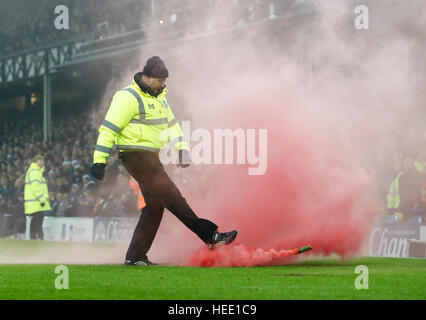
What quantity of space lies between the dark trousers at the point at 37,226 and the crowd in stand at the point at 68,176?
1197 mm

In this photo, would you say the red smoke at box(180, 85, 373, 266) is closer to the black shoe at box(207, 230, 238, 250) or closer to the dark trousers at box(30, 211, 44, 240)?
the black shoe at box(207, 230, 238, 250)

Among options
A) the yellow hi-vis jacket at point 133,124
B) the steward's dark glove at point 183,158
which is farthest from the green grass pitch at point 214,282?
the yellow hi-vis jacket at point 133,124

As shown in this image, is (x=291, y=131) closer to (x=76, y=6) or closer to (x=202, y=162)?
(x=202, y=162)

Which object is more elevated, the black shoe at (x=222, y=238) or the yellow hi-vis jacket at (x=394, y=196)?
the yellow hi-vis jacket at (x=394, y=196)

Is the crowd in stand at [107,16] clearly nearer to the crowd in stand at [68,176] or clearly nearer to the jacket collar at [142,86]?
the crowd in stand at [68,176]

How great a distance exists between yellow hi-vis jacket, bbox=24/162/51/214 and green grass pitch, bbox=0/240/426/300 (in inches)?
374

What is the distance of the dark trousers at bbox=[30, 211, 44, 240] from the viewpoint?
1955 cm

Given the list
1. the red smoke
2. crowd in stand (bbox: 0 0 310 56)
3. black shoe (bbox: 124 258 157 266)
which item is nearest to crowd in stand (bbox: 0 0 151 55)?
crowd in stand (bbox: 0 0 310 56)

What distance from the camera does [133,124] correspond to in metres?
8.96

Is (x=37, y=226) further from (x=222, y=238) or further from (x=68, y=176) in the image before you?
(x=222, y=238)

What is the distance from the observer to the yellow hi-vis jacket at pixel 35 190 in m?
19.0
